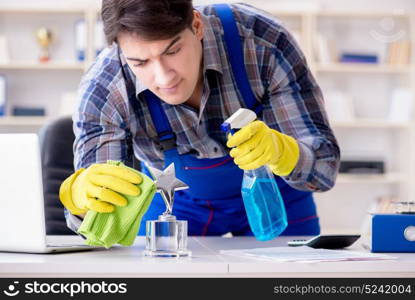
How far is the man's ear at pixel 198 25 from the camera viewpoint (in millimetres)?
1705

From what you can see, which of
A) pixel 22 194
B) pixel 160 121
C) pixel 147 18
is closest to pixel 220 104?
pixel 160 121

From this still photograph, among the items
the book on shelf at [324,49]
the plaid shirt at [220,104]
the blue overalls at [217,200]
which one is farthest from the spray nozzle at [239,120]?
the book on shelf at [324,49]

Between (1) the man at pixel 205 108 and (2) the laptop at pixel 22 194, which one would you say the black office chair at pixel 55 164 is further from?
(2) the laptop at pixel 22 194

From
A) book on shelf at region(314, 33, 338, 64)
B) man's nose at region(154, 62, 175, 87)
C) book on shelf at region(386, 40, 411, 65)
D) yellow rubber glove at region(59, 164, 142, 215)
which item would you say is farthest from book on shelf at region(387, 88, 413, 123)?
yellow rubber glove at region(59, 164, 142, 215)

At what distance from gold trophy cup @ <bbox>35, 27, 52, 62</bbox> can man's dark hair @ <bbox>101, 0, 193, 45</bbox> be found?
11.7ft

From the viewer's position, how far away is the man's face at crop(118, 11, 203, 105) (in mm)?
1542

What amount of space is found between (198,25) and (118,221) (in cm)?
58

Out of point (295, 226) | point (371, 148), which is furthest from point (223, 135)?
point (371, 148)

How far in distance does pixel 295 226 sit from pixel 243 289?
2.80ft

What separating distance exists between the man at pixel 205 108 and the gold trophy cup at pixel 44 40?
3273 mm

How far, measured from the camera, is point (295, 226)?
1.98m

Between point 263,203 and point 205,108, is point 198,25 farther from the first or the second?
point 263,203

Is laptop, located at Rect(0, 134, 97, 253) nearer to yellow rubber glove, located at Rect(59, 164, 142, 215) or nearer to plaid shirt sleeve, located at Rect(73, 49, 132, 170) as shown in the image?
Result: yellow rubber glove, located at Rect(59, 164, 142, 215)

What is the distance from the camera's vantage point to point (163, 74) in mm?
1580
